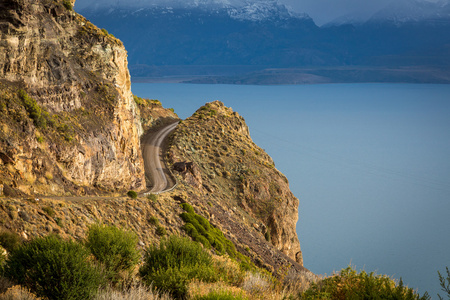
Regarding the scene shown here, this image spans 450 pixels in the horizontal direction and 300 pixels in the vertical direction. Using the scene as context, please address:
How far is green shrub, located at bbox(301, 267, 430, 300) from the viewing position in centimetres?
1689

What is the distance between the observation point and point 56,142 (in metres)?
42.4

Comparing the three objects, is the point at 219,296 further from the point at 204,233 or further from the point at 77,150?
the point at 204,233

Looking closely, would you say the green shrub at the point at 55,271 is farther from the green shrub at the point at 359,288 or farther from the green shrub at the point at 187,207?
the green shrub at the point at 187,207

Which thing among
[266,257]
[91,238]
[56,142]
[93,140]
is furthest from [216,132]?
[91,238]

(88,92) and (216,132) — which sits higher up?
(216,132)

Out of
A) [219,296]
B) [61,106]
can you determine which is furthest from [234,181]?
[219,296]

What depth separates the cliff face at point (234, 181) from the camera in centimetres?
6625

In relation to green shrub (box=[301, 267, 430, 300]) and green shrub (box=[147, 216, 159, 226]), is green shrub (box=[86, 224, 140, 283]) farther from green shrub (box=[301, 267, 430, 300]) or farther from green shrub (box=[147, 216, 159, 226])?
green shrub (box=[147, 216, 159, 226])

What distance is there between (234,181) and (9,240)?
176 feet

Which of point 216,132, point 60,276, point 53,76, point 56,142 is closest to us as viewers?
point 60,276

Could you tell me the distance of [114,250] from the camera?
19844 millimetres

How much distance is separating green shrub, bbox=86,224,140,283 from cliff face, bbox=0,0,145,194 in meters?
17.0

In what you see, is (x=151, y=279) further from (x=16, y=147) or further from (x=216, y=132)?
(x=216, y=132)

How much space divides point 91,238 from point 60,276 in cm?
486
